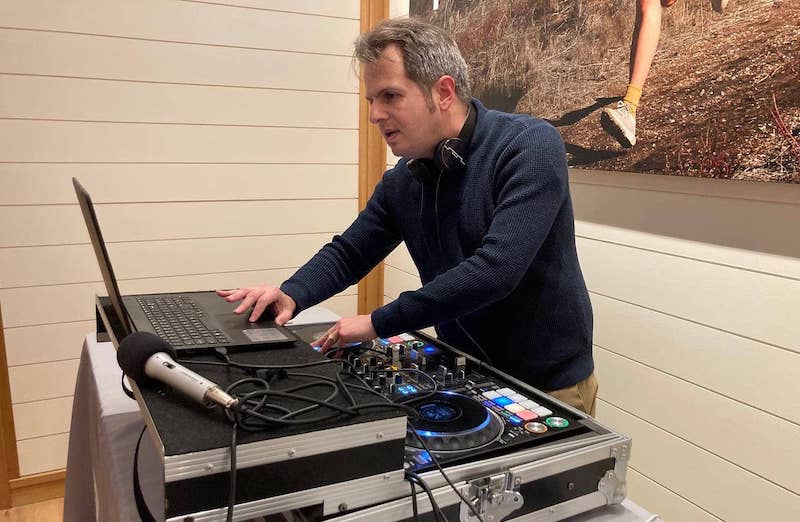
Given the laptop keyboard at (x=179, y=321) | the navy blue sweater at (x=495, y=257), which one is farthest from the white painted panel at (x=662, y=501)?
the laptop keyboard at (x=179, y=321)

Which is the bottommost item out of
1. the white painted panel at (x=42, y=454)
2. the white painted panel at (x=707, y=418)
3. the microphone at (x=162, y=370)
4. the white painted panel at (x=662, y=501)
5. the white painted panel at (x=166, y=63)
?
the white painted panel at (x=42, y=454)

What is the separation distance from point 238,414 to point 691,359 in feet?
4.13

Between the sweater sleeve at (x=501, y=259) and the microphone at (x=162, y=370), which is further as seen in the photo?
the sweater sleeve at (x=501, y=259)

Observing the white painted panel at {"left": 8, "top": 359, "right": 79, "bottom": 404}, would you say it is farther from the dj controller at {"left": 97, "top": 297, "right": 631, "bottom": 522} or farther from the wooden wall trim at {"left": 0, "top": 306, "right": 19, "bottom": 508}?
the dj controller at {"left": 97, "top": 297, "right": 631, "bottom": 522}

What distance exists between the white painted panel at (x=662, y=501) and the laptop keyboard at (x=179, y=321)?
128 centimetres

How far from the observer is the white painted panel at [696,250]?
4.29 ft

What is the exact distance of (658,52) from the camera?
1485mm

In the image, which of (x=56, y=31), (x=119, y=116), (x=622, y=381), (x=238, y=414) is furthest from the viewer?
(x=119, y=116)

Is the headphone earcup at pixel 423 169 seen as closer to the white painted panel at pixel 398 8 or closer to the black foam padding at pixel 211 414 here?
the black foam padding at pixel 211 414

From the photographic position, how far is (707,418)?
150cm

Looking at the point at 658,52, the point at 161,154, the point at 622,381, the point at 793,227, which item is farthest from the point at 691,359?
the point at 161,154

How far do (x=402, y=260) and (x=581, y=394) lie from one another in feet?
4.91

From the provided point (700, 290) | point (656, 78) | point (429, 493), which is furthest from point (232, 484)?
point (656, 78)

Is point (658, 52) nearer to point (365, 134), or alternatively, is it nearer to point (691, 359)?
point (691, 359)
